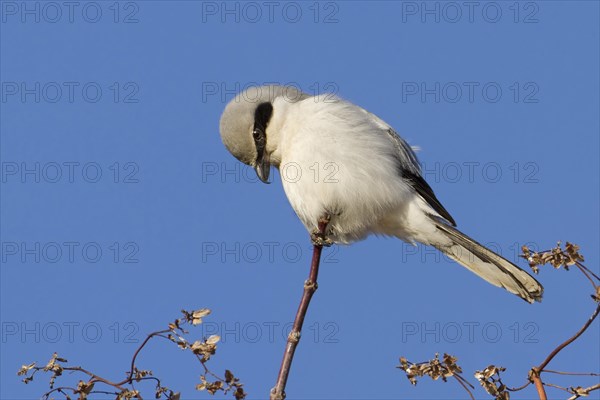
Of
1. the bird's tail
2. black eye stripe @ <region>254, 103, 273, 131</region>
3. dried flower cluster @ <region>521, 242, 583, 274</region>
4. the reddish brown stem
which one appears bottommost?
the reddish brown stem

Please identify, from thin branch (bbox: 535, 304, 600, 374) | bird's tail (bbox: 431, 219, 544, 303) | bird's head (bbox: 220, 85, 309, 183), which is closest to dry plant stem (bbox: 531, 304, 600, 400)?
thin branch (bbox: 535, 304, 600, 374)

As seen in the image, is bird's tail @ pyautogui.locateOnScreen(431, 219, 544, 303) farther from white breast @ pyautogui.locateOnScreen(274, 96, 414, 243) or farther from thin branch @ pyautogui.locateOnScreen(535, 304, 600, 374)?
thin branch @ pyautogui.locateOnScreen(535, 304, 600, 374)

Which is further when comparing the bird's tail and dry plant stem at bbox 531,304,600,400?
the bird's tail

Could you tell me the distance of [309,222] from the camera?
5293mm

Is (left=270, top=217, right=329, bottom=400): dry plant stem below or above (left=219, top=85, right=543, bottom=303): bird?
below

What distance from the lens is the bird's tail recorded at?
4.74 metres

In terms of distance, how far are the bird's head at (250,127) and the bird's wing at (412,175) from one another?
72 cm

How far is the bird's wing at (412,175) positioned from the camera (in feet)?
17.9

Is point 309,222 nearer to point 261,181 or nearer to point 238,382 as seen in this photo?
point 261,181

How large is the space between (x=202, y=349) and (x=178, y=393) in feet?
0.50

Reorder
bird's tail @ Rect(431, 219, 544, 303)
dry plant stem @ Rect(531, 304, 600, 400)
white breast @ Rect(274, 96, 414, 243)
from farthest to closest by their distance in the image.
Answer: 1. white breast @ Rect(274, 96, 414, 243)
2. bird's tail @ Rect(431, 219, 544, 303)
3. dry plant stem @ Rect(531, 304, 600, 400)

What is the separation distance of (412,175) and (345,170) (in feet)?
2.34

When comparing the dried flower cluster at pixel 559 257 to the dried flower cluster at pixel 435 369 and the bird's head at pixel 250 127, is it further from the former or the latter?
the bird's head at pixel 250 127

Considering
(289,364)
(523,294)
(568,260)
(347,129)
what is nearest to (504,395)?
(568,260)
